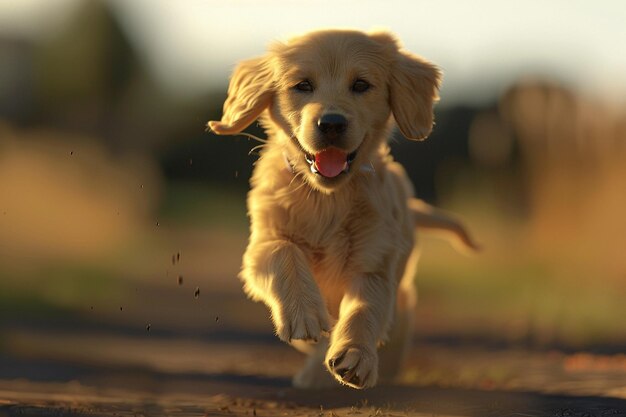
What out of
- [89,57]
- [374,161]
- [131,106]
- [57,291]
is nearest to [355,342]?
[374,161]

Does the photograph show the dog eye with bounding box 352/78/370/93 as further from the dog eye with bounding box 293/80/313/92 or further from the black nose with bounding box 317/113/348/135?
the black nose with bounding box 317/113/348/135

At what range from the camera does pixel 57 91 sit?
17344 millimetres

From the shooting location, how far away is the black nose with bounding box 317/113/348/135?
446 cm

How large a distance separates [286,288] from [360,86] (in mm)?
1089

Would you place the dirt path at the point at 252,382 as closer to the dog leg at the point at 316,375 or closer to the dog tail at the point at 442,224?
the dog leg at the point at 316,375

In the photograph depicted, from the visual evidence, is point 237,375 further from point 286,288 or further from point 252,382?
point 286,288

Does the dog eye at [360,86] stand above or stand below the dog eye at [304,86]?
above

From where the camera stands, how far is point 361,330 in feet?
15.3

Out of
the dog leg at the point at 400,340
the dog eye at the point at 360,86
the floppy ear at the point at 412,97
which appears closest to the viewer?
the dog eye at the point at 360,86

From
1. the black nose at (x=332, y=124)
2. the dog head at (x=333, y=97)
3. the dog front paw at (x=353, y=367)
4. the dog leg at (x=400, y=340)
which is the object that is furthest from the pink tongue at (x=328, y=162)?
the dog leg at (x=400, y=340)

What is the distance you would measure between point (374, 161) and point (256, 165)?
675 millimetres

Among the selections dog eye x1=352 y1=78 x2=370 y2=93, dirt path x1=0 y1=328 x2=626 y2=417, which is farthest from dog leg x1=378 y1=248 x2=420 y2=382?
dog eye x1=352 y1=78 x2=370 y2=93

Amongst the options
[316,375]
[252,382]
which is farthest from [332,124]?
[252,382]

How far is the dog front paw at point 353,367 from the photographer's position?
438 centimetres
